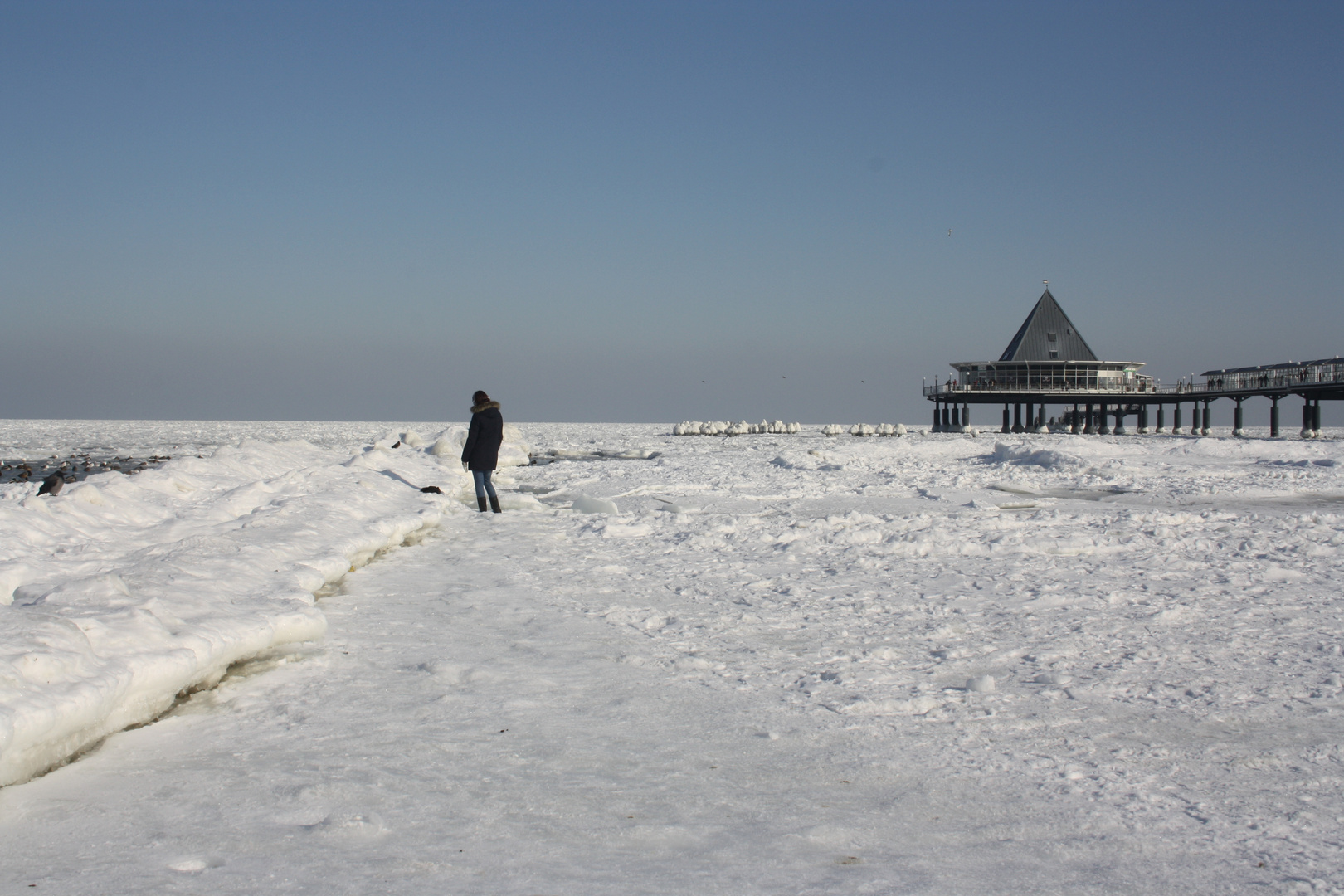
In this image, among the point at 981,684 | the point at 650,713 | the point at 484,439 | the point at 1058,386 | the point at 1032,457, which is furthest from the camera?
the point at 1058,386

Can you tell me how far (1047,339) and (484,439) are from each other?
181 ft

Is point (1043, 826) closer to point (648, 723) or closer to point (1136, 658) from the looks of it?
point (648, 723)

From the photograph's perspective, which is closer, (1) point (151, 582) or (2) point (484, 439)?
(1) point (151, 582)

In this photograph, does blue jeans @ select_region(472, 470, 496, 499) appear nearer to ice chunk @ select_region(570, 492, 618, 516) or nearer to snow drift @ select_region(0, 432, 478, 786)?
snow drift @ select_region(0, 432, 478, 786)

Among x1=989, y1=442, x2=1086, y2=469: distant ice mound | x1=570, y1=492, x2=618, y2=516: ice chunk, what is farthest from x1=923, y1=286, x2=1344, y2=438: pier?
x1=570, y1=492, x2=618, y2=516: ice chunk

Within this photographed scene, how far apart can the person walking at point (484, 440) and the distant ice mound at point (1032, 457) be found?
13.2 meters

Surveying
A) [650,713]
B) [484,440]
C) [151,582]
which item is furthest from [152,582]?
[484,440]

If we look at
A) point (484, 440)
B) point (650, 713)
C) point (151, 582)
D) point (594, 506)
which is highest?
point (484, 440)

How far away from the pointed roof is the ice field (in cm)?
5346

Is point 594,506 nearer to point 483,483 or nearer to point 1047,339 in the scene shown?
point 483,483

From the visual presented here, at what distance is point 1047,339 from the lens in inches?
2346

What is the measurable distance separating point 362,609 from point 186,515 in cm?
322

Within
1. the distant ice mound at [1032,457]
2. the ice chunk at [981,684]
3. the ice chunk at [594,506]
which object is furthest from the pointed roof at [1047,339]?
the ice chunk at [981,684]

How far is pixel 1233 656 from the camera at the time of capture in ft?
16.4
